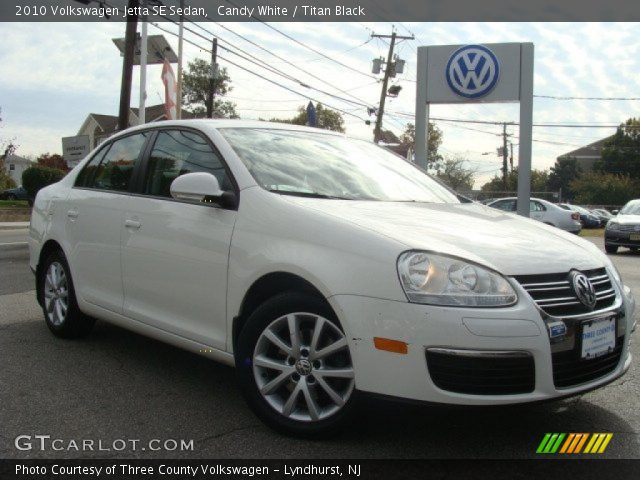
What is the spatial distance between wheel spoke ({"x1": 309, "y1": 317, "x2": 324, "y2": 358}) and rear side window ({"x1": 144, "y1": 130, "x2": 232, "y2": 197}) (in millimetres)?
1060

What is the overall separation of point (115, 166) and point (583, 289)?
3.23 metres

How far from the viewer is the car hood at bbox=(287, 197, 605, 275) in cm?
285

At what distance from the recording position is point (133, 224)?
4062 millimetres

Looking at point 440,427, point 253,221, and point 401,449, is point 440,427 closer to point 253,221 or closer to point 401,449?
point 401,449

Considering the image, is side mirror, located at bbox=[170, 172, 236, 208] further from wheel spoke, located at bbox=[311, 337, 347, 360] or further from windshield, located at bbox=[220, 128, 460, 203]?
wheel spoke, located at bbox=[311, 337, 347, 360]

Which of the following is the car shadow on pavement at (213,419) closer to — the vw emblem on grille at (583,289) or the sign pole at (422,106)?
the vw emblem on grille at (583,289)

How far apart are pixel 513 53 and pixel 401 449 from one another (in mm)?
12116

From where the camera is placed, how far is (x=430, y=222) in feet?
10.5

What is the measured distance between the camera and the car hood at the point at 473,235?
2.85 m

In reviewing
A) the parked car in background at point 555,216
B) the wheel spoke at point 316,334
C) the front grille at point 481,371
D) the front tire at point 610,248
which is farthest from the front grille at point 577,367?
the parked car in background at point 555,216

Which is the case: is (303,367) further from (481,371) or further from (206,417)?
(481,371)

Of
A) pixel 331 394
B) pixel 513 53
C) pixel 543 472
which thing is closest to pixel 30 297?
pixel 331 394

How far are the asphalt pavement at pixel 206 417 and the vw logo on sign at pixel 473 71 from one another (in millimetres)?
10221

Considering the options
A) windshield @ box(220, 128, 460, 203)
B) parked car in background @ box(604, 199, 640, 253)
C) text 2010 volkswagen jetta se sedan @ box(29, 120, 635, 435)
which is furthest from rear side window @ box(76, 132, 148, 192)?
parked car in background @ box(604, 199, 640, 253)
